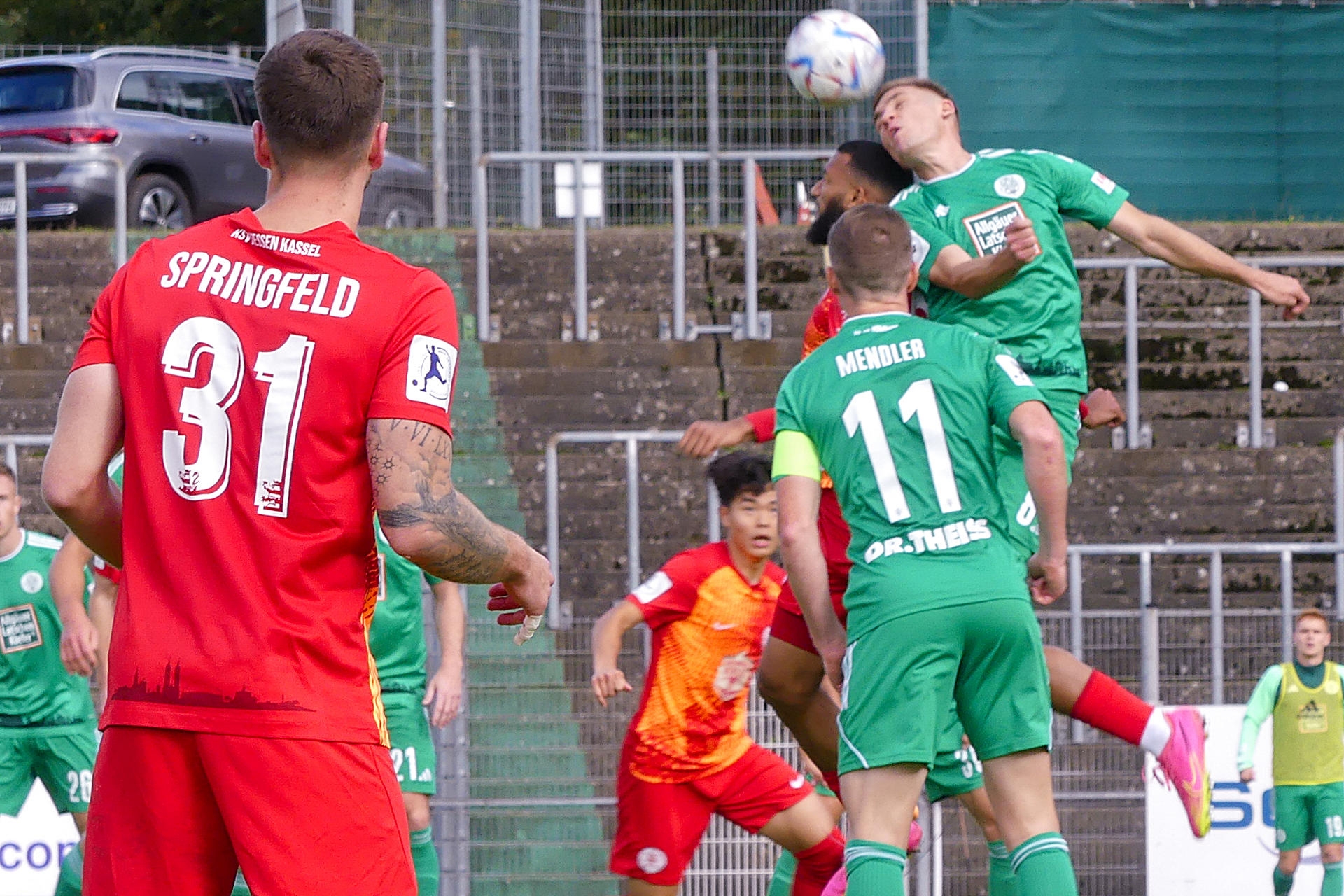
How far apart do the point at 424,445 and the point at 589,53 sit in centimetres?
1424

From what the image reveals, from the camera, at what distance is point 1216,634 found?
9469 millimetres

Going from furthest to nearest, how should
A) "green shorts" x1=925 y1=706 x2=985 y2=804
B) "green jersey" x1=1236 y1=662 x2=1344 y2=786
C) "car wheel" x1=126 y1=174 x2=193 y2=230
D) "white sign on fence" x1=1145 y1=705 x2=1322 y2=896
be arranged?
1. "car wheel" x1=126 y1=174 x2=193 y2=230
2. "green jersey" x1=1236 y1=662 x2=1344 y2=786
3. "white sign on fence" x1=1145 y1=705 x2=1322 y2=896
4. "green shorts" x1=925 y1=706 x2=985 y2=804

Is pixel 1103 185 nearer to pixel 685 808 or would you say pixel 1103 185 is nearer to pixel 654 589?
pixel 654 589

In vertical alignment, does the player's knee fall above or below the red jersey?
below

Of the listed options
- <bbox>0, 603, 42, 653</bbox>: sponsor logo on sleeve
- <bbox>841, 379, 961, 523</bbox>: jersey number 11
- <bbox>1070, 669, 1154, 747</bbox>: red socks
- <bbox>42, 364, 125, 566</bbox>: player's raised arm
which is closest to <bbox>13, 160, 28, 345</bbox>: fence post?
<bbox>0, 603, 42, 653</bbox>: sponsor logo on sleeve

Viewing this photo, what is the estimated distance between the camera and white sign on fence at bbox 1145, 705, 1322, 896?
352 inches

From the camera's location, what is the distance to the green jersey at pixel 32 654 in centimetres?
813

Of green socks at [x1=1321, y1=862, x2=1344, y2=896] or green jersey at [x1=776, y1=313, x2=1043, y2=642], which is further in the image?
green socks at [x1=1321, y1=862, x2=1344, y2=896]

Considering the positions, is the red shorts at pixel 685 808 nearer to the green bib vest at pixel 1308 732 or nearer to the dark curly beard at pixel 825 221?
the dark curly beard at pixel 825 221

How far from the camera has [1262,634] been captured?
9602 millimetres

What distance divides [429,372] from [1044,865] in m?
2.39

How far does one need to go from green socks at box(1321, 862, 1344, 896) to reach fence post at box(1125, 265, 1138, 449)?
3.97m

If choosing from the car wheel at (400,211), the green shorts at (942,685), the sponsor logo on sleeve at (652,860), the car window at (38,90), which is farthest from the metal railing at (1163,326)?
the car window at (38,90)

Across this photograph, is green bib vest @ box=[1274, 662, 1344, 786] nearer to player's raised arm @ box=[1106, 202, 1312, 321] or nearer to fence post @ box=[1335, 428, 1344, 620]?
fence post @ box=[1335, 428, 1344, 620]
